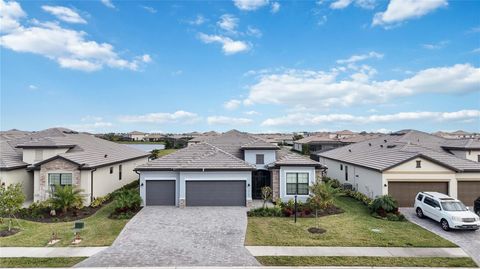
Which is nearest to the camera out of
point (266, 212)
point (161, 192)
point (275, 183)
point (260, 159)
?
point (266, 212)

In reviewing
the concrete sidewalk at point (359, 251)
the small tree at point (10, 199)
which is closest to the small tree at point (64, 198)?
the small tree at point (10, 199)

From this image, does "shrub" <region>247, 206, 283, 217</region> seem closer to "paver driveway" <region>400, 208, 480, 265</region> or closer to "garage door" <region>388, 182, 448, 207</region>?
"paver driveway" <region>400, 208, 480, 265</region>

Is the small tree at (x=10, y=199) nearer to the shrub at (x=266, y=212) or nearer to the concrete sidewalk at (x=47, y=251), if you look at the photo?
the concrete sidewalk at (x=47, y=251)

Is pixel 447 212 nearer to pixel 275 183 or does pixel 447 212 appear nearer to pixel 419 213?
pixel 419 213

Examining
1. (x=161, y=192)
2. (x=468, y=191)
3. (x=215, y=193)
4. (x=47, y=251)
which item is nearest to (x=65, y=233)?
(x=47, y=251)

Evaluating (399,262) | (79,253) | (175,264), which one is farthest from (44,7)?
(399,262)

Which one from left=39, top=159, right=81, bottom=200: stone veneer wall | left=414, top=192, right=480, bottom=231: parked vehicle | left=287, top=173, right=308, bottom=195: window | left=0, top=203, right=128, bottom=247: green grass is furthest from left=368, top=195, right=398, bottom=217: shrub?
left=39, top=159, right=81, bottom=200: stone veneer wall

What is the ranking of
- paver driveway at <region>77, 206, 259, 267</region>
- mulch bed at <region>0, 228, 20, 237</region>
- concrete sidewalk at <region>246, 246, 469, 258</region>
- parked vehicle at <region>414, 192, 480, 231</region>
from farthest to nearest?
parked vehicle at <region>414, 192, 480, 231</region> → mulch bed at <region>0, 228, 20, 237</region> → concrete sidewalk at <region>246, 246, 469, 258</region> → paver driveway at <region>77, 206, 259, 267</region>

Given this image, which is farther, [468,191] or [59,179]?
[59,179]
